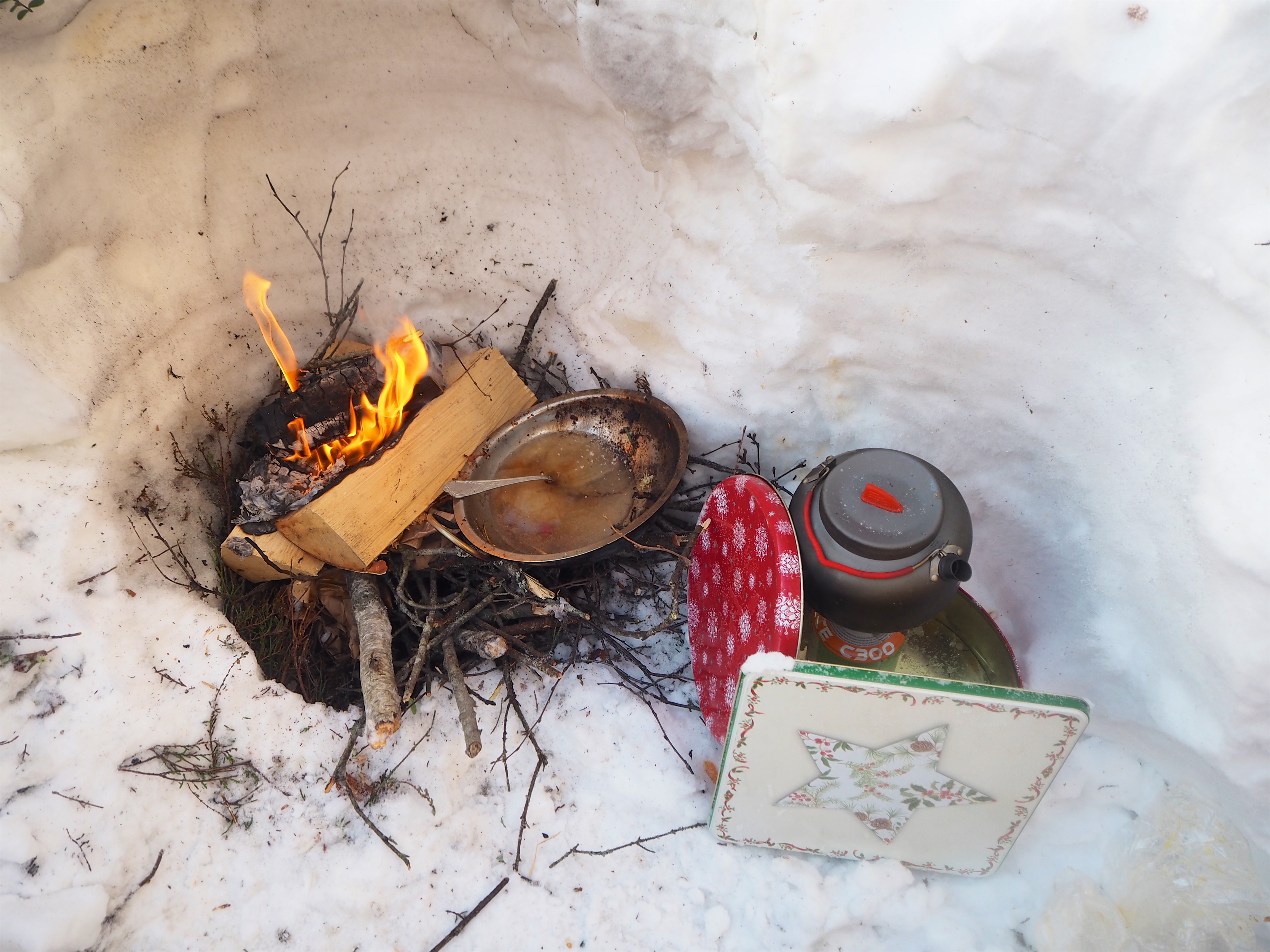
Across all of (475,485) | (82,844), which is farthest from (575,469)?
(82,844)

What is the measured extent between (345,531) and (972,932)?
2.07 metres

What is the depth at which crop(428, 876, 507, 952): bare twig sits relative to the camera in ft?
6.31

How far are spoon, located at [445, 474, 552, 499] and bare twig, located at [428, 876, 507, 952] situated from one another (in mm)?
1153

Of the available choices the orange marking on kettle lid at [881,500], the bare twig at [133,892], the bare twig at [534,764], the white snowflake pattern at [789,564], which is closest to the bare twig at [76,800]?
the bare twig at [133,892]

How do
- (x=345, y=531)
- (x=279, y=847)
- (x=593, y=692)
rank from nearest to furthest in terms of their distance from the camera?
(x=279, y=847)
(x=345, y=531)
(x=593, y=692)

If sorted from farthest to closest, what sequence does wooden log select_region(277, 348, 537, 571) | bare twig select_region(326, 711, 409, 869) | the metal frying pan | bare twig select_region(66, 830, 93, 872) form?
the metal frying pan < wooden log select_region(277, 348, 537, 571) < bare twig select_region(326, 711, 409, 869) < bare twig select_region(66, 830, 93, 872)

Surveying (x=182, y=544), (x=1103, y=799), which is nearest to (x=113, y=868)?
(x=182, y=544)

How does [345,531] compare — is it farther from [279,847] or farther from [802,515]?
[802,515]

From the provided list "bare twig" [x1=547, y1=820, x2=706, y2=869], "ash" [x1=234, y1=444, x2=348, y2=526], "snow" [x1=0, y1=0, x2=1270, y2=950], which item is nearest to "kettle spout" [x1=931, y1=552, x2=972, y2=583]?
"snow" [x1=0, y1=0, x2=1270, y2=950]

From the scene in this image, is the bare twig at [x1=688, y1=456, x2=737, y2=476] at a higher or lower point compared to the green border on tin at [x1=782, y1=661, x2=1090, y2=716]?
lower

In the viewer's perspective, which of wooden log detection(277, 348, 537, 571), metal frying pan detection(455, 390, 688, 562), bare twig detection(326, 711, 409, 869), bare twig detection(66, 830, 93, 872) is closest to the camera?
bare twig detection(66, 830, 93, 872)

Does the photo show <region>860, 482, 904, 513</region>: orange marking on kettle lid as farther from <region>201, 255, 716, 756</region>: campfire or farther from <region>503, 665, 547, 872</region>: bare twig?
<region>503, 665, 547, 872</region>: bare twig

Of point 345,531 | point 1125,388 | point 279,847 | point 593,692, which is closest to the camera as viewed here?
point 1125,388

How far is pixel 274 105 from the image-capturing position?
230 cm
